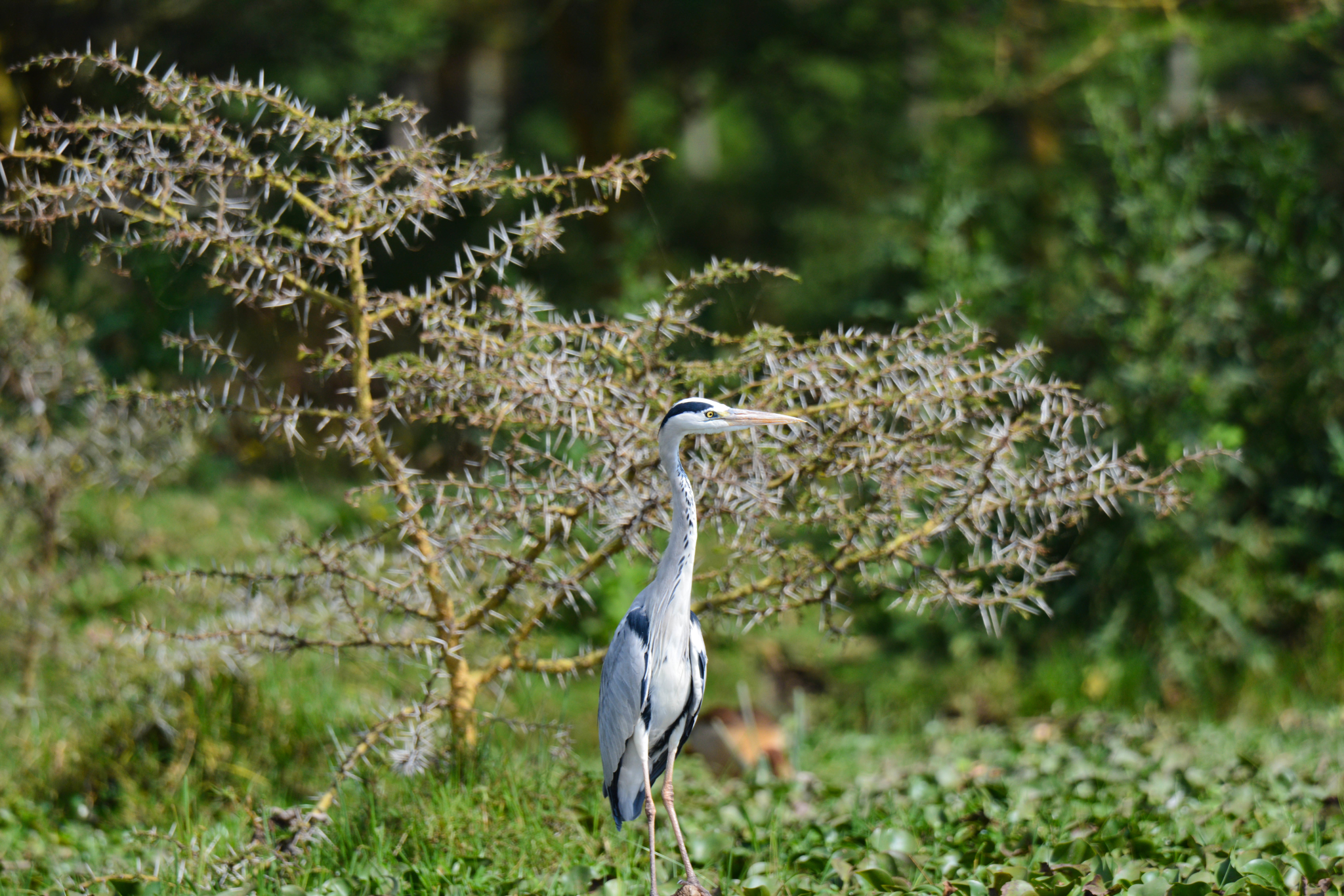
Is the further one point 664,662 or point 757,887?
point 757,887

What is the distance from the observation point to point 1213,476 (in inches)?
224

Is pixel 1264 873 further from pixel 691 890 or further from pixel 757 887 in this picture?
pixel 691 890

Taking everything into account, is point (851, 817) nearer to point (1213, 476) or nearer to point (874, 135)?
point (1213, 476)

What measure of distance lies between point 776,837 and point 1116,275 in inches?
164

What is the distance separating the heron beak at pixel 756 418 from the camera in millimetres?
2674

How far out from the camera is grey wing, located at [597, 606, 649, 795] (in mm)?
2826

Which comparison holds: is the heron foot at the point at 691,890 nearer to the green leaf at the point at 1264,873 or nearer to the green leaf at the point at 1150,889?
the green leaf at the point at 1150,889

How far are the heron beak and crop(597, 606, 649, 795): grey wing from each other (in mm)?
560

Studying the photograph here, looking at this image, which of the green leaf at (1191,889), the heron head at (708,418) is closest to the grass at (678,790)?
the green leaf at (1191,889)

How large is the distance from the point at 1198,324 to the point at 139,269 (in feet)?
17.5

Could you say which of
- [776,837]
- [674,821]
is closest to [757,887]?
[674,821]

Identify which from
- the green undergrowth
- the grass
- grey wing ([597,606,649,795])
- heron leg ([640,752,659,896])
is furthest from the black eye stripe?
the green undergrowth

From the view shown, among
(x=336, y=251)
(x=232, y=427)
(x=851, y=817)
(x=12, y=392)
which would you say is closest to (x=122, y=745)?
(x=12, y=392)

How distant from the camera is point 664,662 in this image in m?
2.81
